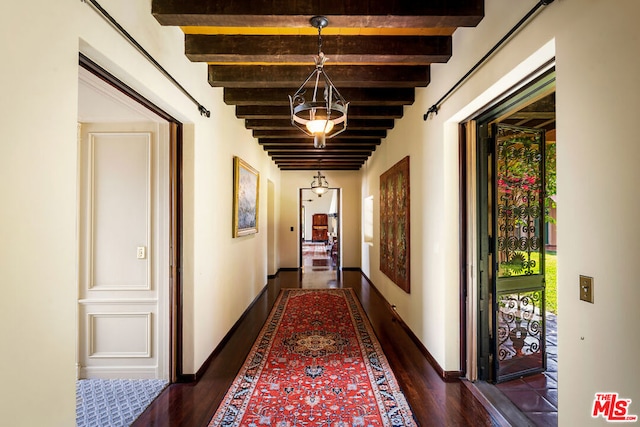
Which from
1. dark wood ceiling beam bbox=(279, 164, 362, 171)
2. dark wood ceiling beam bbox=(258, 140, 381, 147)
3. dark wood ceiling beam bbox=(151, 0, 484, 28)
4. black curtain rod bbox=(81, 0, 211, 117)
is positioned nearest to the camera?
black curtain rod bbox=(81, 0, 211, 117)

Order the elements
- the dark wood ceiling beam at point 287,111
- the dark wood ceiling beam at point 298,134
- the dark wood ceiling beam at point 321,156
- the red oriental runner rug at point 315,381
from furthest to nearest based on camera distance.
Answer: the dark wood ceiling beam at point 321,156, the dark wood ceiling beam at point 298,134, the dark wood ceiling beam at point 287,111, the red oriental runner rug at point 315,381

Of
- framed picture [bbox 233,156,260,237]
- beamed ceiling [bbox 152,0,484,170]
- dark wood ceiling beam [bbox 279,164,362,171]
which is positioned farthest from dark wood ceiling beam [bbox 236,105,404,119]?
dark wood ceiling beam [bbox 279,164,362,171]

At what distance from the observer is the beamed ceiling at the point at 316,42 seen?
1972mm

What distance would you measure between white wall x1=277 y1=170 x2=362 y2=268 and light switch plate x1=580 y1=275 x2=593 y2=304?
6.77 m

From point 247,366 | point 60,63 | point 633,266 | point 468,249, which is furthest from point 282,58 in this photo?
point 247,366

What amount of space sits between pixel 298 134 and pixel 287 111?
3.12ft

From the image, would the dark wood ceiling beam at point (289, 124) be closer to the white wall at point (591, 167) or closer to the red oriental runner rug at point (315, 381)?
the white wall at point (591, 167)

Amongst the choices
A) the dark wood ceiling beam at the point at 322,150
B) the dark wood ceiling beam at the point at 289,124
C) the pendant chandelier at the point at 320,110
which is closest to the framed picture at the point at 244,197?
the dark wood ceiling beam at the point at 289,124

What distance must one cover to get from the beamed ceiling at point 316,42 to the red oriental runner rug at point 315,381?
8.52ft

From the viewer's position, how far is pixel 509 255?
8.89ft

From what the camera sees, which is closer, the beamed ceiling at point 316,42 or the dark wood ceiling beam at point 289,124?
the beamed ceiling at point 316,42

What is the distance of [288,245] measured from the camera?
8266 millimetres

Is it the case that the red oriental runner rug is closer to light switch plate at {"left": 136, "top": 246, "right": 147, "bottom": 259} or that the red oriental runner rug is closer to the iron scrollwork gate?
the iron scrollwork gate

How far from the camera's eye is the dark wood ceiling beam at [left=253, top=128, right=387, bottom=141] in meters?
4.65
